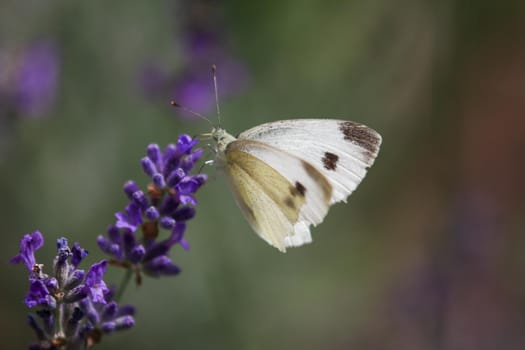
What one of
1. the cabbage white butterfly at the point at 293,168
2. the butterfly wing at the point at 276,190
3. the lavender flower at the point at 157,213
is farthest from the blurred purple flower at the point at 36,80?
the lavender flower at the point at 157,213

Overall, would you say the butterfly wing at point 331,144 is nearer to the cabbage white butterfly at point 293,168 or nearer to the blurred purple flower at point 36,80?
the cabbage white butterfly at point 293,168

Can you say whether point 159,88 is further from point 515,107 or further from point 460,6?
point 515,107

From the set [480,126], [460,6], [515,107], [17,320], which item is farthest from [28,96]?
[515,107]

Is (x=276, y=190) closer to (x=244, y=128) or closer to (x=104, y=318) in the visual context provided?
(x=104, y=318)

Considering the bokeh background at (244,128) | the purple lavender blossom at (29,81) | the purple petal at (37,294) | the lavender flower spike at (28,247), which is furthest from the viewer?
the bokeh background at (244,128)

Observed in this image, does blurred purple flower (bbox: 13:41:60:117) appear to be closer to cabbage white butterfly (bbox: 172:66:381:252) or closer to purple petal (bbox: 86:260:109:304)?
cabbage white butterfly (bbox: 172:66:381:252)

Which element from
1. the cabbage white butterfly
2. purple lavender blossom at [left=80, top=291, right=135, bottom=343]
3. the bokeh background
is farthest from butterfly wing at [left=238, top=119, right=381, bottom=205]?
the bokeh background

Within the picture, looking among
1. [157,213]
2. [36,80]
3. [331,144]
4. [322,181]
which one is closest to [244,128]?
[36,80]
